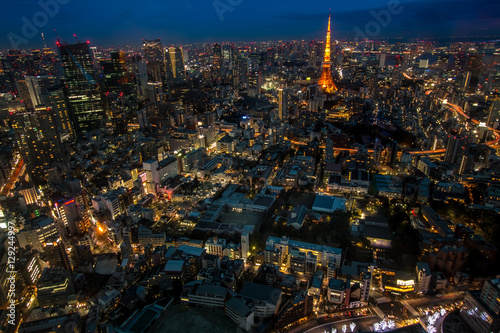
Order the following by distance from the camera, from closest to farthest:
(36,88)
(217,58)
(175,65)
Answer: (36,88) → (175,65) → (217,58)

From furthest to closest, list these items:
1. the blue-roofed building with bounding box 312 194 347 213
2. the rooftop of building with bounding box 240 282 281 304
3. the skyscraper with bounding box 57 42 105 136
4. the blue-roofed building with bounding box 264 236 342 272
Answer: the skyscraper with bounding box 57 42 105 136, the blue-roofed building with bounding box 312 194 347 213, the blue-roofed building with bounding box 264 236 342 272, the rooftop of building with bounding box 240 282 281 304

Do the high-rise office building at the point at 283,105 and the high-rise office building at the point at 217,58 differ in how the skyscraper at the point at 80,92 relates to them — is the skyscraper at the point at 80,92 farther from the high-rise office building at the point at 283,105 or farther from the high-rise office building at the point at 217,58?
the high-rise office building at the point at 217,58

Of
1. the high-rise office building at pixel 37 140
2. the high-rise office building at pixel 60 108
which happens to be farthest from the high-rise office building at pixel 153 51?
the high-rise office building at pixel 37 140

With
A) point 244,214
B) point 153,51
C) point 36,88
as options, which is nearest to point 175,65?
point 153,51

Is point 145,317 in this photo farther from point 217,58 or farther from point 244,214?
point 217,58

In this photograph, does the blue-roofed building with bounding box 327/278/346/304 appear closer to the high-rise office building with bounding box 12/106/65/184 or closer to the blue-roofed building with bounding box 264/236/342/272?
the blue-roofed building with bounding box 264/236/342/272

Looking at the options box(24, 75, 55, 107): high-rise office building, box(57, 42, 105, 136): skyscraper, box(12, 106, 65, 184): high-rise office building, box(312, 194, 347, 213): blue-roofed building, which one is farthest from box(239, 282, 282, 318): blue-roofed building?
box(24, 75, 55, 107): high-rise office building
